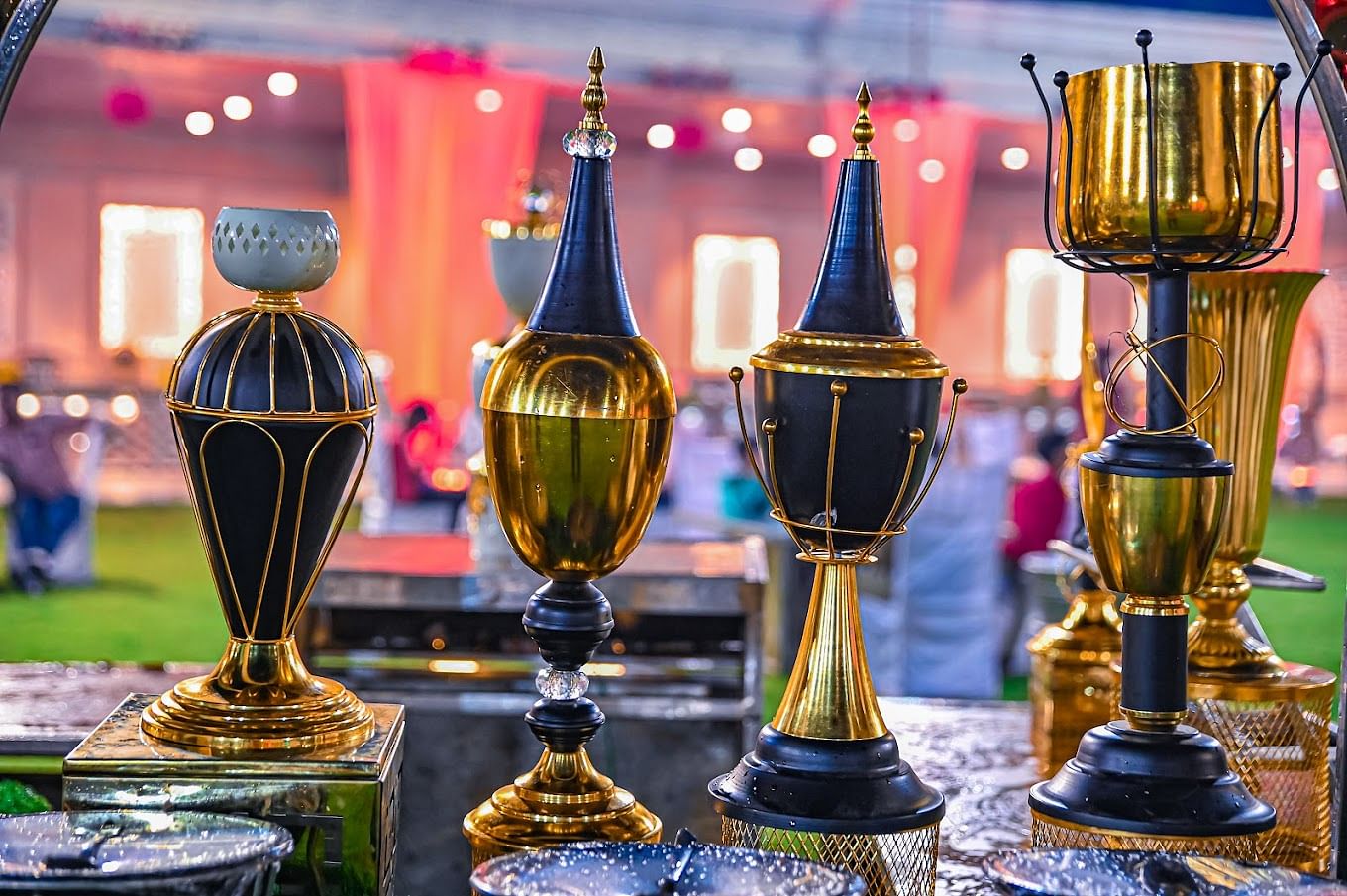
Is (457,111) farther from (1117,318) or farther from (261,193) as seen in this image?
(1117,318)

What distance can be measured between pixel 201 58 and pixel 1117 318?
6056 mm

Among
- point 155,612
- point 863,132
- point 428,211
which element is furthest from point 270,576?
point 428,211

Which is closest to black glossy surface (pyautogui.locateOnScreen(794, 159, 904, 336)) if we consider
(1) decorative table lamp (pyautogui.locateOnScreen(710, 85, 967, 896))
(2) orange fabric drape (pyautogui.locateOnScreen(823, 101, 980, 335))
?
(1) decorative table lamp (pyautogui.locateOnScreen(710, 85, 967, 896))

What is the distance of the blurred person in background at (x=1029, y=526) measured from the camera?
430 centimetres

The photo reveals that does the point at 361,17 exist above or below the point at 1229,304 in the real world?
above

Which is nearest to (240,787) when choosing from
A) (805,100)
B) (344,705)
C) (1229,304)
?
(344,705)

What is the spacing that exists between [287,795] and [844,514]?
356mm

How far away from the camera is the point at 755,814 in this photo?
87cm

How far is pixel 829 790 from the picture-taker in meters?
0.87

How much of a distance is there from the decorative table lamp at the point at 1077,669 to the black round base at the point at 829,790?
0.47 metres

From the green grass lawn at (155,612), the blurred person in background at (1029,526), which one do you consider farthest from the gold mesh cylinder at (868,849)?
the blurred person in background at (1029,526)

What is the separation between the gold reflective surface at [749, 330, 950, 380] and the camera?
87 centimetres

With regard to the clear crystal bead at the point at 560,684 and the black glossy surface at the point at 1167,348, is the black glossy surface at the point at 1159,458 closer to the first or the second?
the black glossy surface at the point at 1167,348

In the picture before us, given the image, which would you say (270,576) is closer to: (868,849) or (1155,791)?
(868,849)
